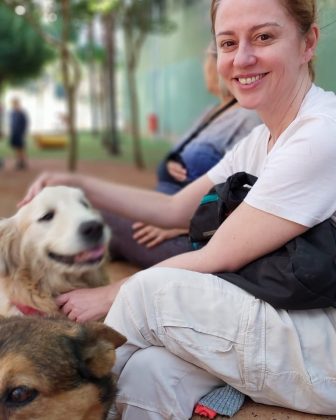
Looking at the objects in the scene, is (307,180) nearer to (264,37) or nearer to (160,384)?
(264,37)

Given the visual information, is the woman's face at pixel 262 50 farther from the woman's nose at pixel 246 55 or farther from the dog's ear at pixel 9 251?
the dog's ear at pixel 9 251

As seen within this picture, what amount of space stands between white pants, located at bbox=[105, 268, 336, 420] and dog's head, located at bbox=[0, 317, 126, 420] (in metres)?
0.14

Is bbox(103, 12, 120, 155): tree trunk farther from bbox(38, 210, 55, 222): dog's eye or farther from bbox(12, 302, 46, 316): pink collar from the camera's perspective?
bbox(12, 302, 46, 316): pink collar

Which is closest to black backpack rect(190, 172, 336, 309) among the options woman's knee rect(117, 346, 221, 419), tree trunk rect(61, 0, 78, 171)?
woman's knee rect(117, 346, 221, 419)

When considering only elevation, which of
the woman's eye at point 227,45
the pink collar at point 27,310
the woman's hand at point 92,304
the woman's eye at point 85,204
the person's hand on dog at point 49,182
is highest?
the woman's eye at point 227,45

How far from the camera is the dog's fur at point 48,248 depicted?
10.2ft

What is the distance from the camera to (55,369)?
2.02 m

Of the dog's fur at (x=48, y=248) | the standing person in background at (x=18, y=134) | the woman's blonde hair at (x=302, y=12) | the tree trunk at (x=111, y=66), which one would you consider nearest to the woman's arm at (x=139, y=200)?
the dog's fur at (x=48, y=248)

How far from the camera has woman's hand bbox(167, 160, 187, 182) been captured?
431 centimetres

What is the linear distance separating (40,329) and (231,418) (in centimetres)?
88

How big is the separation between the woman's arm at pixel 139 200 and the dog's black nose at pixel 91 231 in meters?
0.25

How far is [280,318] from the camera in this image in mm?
2178

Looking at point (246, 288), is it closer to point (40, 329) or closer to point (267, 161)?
point (267, 161)

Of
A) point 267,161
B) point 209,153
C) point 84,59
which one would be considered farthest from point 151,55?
point 267,161
